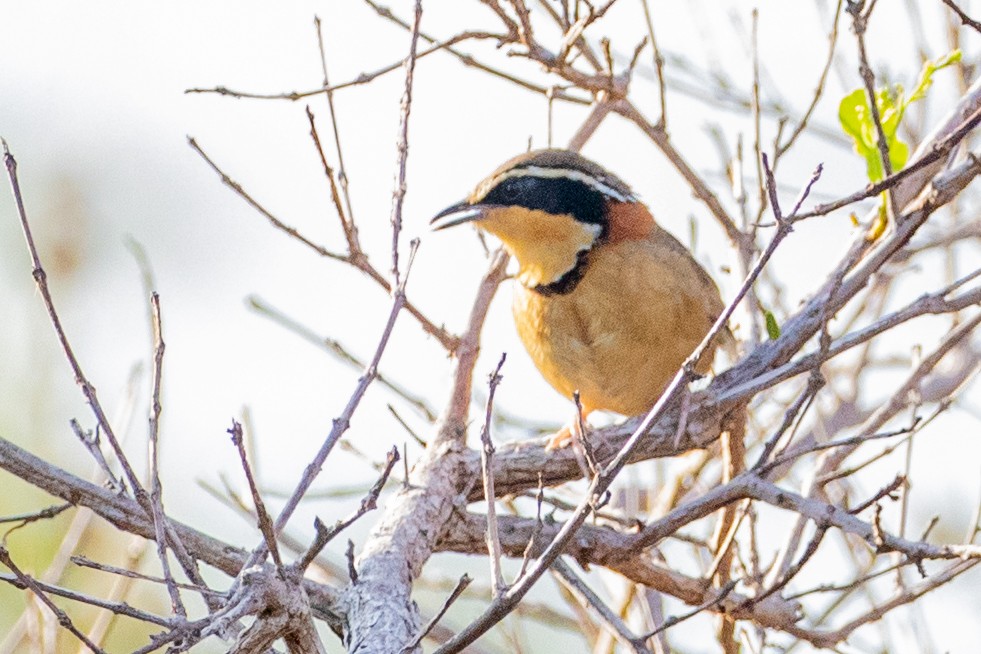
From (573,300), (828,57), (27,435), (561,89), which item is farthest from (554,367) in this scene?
(27,435)

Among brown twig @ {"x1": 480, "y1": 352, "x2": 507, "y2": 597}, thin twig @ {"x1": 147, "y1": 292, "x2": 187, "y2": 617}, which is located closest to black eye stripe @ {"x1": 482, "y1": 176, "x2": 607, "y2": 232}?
brown twig @ {"x1": 480, "y1": 352, "x2": 507, "y2": 597}

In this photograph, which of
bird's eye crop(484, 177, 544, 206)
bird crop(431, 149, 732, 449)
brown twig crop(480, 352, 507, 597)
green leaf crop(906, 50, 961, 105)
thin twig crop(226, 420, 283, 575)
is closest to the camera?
thin twig crop(226, 420, 283, 575)

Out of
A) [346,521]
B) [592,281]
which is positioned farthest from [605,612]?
[592,281]

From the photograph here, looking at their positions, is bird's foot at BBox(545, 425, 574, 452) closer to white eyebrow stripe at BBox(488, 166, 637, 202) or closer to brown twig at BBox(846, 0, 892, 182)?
white eyebrow stripe at BBox(488, 166, 637, 202)

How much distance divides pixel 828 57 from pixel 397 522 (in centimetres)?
235

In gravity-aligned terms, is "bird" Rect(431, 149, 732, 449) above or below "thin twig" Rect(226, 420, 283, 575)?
above

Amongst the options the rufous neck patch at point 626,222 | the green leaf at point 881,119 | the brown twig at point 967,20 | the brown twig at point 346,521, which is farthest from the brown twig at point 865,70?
the brown twig at point 346,521

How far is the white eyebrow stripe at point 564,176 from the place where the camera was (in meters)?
4.76

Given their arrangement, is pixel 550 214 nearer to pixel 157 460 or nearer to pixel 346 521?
pixel 157 460

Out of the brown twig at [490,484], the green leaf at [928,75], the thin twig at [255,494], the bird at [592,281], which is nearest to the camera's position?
the thin twig at [255,494]

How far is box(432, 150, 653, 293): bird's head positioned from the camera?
4.75 meters

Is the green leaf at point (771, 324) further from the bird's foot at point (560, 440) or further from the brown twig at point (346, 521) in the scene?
the brown twig at point (346, 521)

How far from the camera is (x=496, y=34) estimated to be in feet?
13.9

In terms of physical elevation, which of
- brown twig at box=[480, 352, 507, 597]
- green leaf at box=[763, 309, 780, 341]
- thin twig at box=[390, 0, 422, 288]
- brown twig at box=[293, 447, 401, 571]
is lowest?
brown twig at box=[293, 447, 401, 571]
